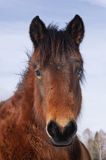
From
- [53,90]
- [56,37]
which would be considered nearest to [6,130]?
[53,90]

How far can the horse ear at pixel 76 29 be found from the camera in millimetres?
8875

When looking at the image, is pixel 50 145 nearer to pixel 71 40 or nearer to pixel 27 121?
pixel 27 121

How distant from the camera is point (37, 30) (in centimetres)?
877

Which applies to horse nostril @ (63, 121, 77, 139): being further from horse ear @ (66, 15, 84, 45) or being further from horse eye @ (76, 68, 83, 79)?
horse ear @ (66, 15, 84, 45)

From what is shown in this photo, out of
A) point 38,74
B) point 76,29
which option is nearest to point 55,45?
point 38,74

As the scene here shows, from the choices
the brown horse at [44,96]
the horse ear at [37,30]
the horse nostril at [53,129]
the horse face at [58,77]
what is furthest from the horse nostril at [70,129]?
the horse ear at [37,30]

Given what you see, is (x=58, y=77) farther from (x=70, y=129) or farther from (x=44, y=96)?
(x=70, y=129)

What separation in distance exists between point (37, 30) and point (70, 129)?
2206mm

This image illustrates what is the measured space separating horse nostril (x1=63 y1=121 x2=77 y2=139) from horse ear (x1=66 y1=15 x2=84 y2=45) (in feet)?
6.50

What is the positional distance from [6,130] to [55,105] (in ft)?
4.41

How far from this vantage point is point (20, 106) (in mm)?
8805

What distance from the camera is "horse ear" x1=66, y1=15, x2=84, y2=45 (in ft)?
29.1

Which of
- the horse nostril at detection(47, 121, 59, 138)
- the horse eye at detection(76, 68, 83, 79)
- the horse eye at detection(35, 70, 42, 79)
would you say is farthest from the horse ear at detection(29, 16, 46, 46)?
the horse nostril at detection(47, 121, 59, 138)

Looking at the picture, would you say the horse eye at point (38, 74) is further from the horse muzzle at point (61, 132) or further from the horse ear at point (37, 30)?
the horse muzzle at point (61, 132)
